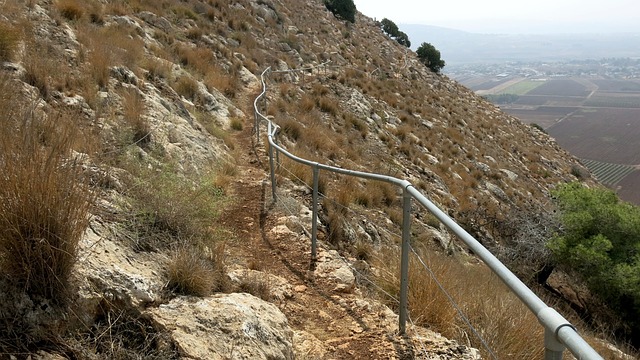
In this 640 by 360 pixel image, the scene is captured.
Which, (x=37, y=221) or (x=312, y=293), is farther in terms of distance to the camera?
(x=312, y=293)

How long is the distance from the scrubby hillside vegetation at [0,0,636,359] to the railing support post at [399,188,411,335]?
0.64ft

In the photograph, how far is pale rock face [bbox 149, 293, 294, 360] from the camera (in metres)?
2.67

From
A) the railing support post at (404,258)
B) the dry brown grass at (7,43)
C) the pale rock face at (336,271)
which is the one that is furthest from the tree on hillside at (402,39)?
the railing support post at (404,258)

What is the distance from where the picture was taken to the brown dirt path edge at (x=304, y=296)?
3.50 metres

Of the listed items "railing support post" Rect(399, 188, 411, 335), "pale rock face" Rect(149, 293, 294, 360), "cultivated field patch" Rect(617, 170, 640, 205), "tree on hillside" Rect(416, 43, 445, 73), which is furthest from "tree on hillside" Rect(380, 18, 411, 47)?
"pale rock face" Rect(149, 293, 294, 360)

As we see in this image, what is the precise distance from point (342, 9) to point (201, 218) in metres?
40.0

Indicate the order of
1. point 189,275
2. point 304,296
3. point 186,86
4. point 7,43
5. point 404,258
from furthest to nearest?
point 186,86, point 7,43, point 304,296, point 404,258, point 189,275

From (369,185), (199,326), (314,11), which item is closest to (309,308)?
(199,326)

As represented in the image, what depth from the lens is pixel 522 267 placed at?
36.8 ft

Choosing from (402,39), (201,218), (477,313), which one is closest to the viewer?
(477,313)

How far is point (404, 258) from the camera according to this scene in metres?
3.33

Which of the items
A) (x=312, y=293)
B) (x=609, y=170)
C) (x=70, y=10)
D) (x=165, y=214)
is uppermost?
(x=70, y=10)

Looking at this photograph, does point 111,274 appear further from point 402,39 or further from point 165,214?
point 402,39

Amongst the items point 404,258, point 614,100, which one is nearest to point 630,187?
point 404,258
